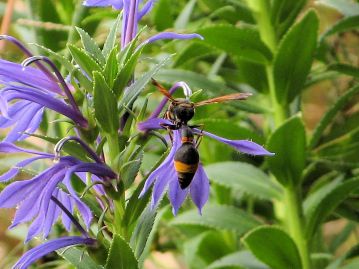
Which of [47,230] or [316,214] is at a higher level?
[47,230]

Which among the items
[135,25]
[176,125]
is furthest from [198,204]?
[135,25]

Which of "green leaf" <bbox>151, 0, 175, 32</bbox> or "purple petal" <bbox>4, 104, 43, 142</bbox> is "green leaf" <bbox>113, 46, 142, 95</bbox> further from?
"green leaf" <bbox>151, 0, 175, 32</bbox>

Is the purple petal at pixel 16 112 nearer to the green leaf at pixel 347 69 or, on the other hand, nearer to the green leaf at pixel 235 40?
the green leaf at pixel 235 40

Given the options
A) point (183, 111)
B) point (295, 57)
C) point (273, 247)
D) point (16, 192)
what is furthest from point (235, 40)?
point (16, 192)

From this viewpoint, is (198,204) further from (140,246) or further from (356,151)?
(356,151)

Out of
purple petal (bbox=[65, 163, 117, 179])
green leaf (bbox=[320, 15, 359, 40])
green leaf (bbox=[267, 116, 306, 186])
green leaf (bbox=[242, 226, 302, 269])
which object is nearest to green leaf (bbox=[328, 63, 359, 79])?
green leaf (bbox=[320, 15, 359, 40])
